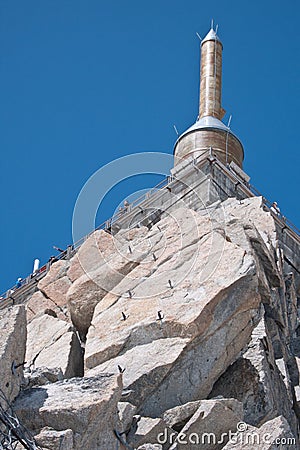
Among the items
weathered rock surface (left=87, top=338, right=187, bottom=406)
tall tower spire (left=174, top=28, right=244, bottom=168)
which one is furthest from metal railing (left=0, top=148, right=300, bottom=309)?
weathered rock surface (left=87, top=338, right=187, bottom=406)

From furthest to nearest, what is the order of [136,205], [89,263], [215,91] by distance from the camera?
[215,91] < [136,205] < [89,263]

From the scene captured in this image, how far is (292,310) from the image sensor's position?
30.3 m

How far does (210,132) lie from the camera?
145ft

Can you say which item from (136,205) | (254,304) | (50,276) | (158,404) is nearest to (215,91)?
(136,205)

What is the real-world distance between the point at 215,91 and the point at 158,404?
99.6 feet

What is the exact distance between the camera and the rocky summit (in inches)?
707

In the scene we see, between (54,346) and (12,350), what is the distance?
634 cm

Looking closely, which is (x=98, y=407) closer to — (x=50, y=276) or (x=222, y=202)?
(x=50, y=276)

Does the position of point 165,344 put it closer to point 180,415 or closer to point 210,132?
point 180,415

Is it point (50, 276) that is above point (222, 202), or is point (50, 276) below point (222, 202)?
below

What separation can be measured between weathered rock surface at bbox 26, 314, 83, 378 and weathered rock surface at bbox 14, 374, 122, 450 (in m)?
4.41

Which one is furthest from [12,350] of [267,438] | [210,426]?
[267,438]

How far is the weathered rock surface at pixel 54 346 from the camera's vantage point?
915 inches

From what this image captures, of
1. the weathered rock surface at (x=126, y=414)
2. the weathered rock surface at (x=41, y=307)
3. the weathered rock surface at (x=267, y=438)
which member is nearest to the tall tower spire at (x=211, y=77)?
the weathered rock surface at (x=41, y=307)
